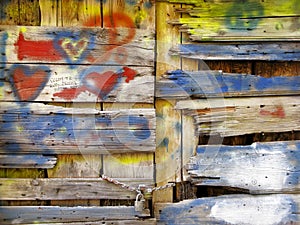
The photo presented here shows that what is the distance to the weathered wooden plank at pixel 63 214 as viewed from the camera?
2064mm

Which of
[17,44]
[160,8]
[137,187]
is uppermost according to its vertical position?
[160,8]

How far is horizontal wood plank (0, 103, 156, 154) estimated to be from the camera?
2.02 m

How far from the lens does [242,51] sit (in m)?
2.09

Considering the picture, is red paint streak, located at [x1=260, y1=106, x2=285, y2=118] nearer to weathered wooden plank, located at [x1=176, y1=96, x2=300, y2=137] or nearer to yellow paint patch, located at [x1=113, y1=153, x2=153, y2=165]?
weathered wooden plank, located at [x1=176, y1=96, x2=300, y2=137]

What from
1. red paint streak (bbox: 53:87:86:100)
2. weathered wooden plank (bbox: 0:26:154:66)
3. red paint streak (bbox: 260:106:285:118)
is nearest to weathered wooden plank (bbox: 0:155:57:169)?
red paint streak (bbox: 53:87:86:100)

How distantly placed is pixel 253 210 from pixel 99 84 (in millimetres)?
1022

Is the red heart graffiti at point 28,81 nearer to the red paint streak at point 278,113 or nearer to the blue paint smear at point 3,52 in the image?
the blue paint smear at point 3,52

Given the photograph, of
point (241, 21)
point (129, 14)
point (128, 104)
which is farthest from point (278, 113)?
point (129, 14)

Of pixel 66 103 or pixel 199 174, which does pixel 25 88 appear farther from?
pixel 199 174

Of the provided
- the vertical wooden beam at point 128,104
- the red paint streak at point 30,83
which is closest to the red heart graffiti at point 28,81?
the red paint streak at point 30,83

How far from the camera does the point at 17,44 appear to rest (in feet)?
6.54

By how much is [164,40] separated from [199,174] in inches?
27.5

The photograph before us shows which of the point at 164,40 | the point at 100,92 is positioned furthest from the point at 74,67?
the point at 164,40

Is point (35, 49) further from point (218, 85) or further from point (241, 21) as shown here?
point (241, 21)
